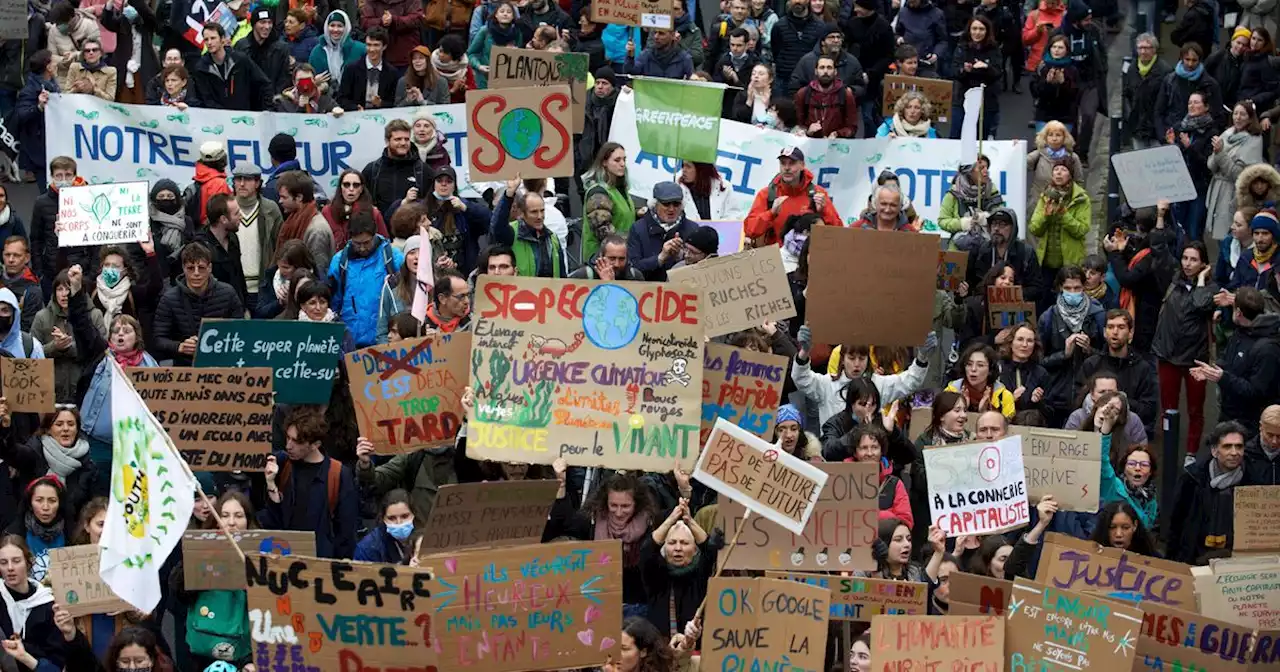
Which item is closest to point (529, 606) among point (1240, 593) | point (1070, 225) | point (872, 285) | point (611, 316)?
point (611, 316)

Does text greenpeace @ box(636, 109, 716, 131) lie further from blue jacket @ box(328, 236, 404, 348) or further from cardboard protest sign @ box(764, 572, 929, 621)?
cardboard protest sign @ box(764, 572, 929, 621)

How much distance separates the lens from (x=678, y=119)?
17.6 metres

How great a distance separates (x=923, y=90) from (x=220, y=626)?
28.4 ft

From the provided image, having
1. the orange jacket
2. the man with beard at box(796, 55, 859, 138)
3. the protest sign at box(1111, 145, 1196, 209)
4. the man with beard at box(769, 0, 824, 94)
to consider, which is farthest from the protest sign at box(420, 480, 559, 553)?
the man with beard at box(769, 0, 824, 94)

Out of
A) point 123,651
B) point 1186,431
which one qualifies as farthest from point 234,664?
point 1186,431

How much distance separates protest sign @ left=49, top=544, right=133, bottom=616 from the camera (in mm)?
12234

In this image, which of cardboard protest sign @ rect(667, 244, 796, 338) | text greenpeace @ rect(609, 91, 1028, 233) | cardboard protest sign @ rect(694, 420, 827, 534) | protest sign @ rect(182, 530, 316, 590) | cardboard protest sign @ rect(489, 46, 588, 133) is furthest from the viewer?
text greenpeace @ rect(609, 91, 1028, 233)

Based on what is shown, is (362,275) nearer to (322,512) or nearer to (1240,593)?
(322,512)

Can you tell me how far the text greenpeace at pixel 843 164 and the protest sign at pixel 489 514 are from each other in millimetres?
6096

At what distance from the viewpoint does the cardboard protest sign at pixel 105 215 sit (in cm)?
1625

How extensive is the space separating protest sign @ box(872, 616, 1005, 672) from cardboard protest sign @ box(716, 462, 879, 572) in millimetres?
1161

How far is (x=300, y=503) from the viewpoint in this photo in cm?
1312

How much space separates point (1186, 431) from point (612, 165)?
4147 millimetres

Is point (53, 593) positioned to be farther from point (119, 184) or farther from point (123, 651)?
point (119, 184)
